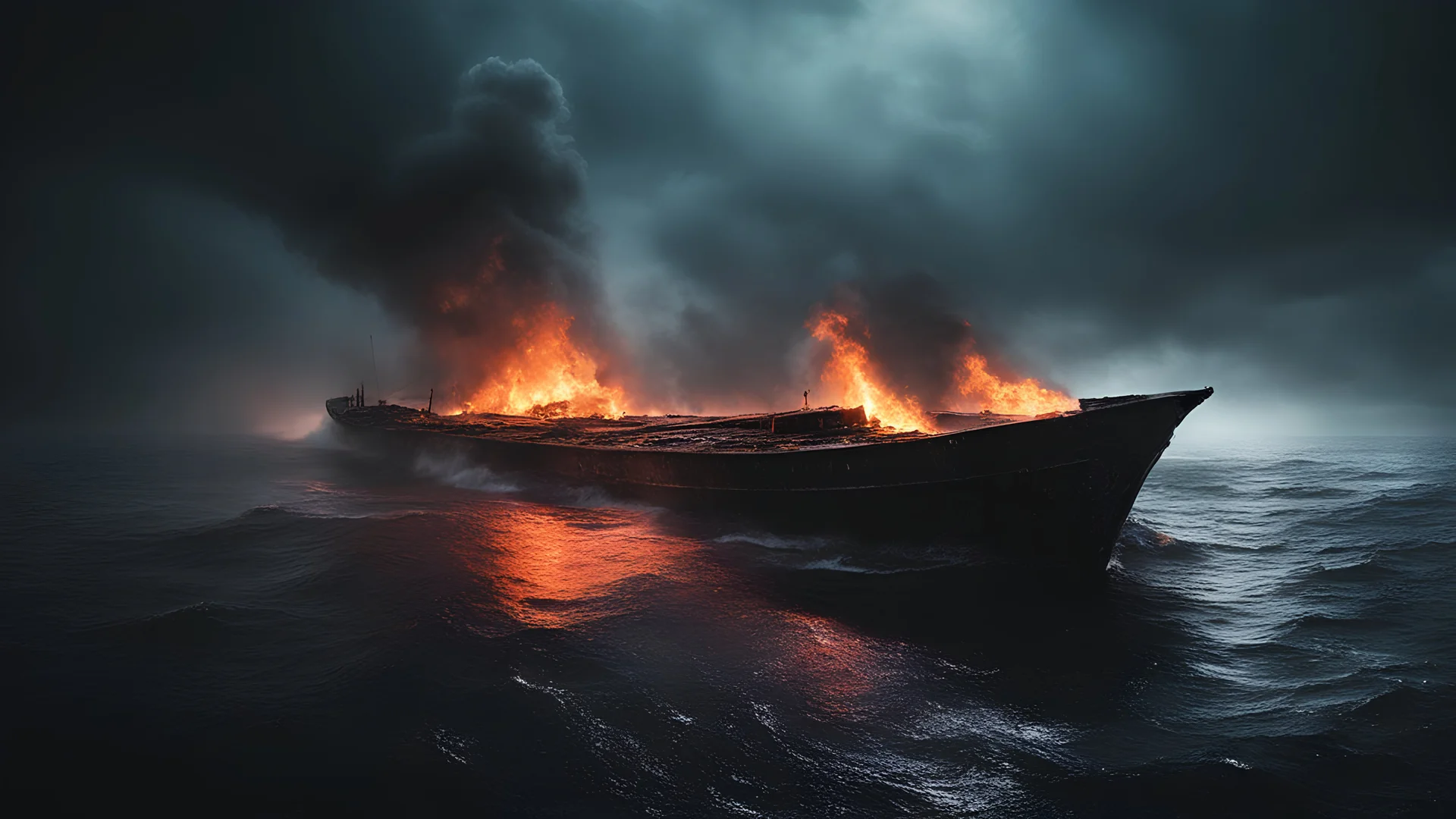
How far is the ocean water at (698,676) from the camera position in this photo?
655cm

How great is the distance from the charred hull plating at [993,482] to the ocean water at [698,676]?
2.86 feet

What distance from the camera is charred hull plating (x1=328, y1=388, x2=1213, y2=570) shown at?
12562mm

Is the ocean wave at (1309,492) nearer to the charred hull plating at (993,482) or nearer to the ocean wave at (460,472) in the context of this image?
the charred hull plating at (993,482)

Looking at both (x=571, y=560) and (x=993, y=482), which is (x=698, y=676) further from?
(x=993, y=482)

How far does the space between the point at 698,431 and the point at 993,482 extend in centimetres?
1349

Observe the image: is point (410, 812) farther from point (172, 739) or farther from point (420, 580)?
point (420, 580)

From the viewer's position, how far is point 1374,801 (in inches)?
254

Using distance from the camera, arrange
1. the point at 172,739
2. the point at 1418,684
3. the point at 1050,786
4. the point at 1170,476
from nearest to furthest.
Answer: the point at 1050,786
the point at 172,739
the point at 1418,684
the point at 1170,476

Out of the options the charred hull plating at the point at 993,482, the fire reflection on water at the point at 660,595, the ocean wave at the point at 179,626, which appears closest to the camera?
the fire reflection on water at the point at 660,595

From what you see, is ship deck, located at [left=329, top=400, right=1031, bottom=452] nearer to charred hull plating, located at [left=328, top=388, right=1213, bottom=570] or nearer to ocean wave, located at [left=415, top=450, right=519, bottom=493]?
charred hull plating, located at [left=328, top=388, right=1213, bottom=570]

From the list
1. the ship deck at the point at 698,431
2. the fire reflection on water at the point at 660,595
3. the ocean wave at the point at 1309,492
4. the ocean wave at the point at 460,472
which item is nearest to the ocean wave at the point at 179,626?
the fire reflection on water at the point at 660,595

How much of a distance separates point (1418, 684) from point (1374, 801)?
476cm

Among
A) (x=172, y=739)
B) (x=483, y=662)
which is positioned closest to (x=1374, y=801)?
(x=483, y=662)

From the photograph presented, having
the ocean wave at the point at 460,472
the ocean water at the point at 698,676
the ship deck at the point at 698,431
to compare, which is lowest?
the ocean water at the point at 698,676
